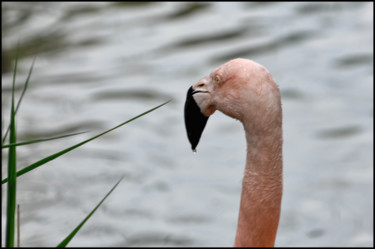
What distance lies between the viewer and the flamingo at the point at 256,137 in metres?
2.74

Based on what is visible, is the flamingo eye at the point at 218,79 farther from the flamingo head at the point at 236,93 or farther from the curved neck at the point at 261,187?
the curved neck at the point at 261,187

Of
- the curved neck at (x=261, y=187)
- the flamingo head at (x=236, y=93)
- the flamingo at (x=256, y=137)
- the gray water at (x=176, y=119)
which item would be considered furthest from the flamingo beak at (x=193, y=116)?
the gray water at (x=176, y=119)

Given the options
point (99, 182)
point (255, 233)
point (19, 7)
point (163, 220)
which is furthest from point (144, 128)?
point (255, 233)

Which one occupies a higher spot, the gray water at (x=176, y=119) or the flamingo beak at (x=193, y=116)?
the flamingo beak at (x=193, y=116)

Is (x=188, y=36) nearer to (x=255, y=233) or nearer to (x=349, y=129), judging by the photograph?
(x=349, y=129)

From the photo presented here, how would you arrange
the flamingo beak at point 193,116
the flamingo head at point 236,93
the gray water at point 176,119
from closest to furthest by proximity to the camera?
the flamingo head at point 236,93
the flamingo beak at point 193,116
the gray water at point 176,119

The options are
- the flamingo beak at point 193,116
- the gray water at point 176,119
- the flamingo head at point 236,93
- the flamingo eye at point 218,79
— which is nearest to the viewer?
the flamingo head at point 236,93

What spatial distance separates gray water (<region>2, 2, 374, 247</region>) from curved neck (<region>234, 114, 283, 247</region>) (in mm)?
2645

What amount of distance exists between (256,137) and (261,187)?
0.18 m

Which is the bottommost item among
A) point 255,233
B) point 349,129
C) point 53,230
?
point 53,230

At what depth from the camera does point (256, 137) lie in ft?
9.16

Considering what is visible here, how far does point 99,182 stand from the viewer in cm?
636

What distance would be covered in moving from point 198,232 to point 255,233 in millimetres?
2892

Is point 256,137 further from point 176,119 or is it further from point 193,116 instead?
point 176,119
